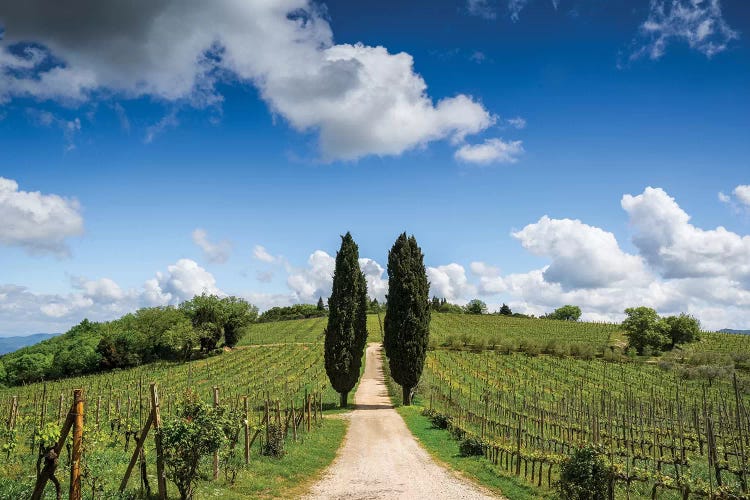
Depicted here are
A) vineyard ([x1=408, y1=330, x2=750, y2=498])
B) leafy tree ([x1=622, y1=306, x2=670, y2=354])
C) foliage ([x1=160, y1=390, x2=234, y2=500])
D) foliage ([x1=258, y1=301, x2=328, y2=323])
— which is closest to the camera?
foliage ([x1=160, y1=390, x2=234, y2=500])

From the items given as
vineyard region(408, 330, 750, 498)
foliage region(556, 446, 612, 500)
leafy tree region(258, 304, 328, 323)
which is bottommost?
vineyard region(408, 330, 750, 498)

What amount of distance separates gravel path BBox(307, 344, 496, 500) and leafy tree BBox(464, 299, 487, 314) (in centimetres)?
13353

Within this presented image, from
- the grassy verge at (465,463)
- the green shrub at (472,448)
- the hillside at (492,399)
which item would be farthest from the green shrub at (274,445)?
the green shrub at (472,448)

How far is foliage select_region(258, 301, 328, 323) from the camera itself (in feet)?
488

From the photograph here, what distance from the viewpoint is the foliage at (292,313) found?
5861 inches

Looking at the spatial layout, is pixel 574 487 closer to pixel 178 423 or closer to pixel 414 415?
pixel 178 423

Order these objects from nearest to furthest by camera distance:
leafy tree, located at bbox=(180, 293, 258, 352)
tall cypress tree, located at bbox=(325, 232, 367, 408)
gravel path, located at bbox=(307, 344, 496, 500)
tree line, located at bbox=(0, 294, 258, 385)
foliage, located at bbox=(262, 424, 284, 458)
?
gravel path, located at bbox=(307, 344, 496, 500)
foliage, located at bbox=(262, 424, 284, 458)
tall cypress tree, located at bbox=(325, 232, 367, 408)
tree line, located at bbox=(0, 294, 258, 385)
leafy tree, located at bbox=(180, 293, 258, 352)

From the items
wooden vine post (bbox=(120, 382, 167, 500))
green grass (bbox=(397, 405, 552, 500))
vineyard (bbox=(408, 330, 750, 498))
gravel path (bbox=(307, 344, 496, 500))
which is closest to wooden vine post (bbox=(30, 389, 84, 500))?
wooden vine post (bbox=(120, 382, 167, 500))

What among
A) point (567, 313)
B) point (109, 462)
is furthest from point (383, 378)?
point (567, 313)

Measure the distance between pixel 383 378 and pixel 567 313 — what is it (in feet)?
496

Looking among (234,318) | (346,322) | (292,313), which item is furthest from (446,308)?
(346,322)

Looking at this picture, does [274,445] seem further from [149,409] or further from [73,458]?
[149,409]

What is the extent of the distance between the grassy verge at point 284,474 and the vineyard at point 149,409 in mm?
372

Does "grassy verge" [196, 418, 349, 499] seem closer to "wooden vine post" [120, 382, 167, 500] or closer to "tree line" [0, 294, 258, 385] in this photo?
"wooden vine post" [120, 382, 167, 500]
